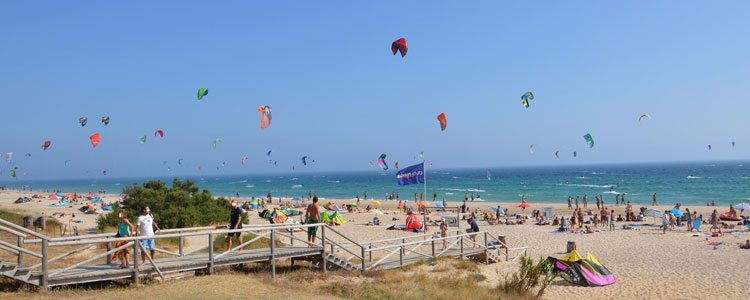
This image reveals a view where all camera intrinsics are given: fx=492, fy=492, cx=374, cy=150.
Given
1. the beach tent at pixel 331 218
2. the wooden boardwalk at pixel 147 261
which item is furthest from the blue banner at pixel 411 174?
the beach tent at pixel 331 218

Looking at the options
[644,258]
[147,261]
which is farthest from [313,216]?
[644,258]

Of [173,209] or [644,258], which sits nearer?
[644,258]

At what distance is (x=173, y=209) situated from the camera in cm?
2155

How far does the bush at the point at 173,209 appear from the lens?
21.1 meters

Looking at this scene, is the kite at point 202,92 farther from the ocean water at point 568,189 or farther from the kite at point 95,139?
the ocean water at point 568,189

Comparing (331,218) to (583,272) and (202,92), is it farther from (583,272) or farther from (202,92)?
(583,272)

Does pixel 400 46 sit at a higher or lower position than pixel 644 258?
higher

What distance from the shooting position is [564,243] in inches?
840

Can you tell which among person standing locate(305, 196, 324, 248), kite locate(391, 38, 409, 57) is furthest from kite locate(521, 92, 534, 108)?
person standing locate(305, 196, 324, 248)

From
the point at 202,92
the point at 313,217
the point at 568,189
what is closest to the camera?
the point at 313,217

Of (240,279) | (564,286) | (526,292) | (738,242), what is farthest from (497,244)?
(738,242)

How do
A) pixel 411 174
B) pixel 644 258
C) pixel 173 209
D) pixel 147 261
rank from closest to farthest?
pixel 147 261, pixel 644 258, pixel 411 174, pixel 173 209

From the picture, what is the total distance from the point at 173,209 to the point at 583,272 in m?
16.7

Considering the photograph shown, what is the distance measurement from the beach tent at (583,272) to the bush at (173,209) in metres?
14.8
